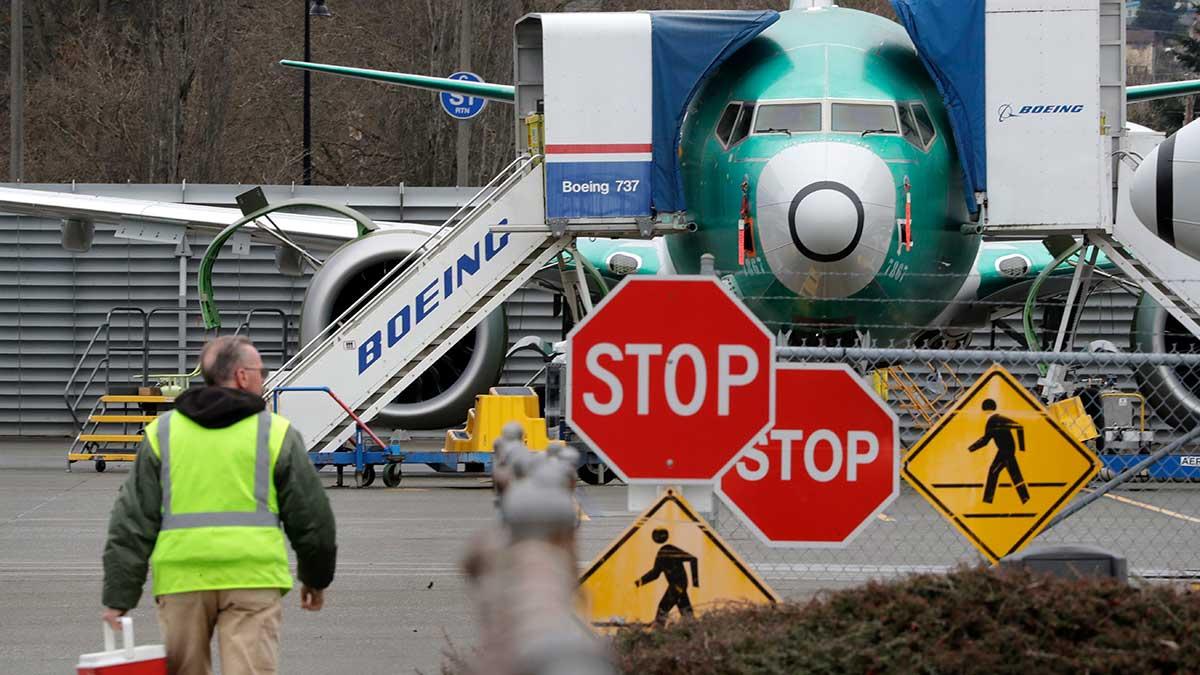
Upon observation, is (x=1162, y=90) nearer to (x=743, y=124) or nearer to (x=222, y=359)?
(x=743, y=124)

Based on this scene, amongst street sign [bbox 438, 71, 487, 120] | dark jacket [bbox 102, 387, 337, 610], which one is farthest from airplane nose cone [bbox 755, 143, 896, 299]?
street sign [bbox 438, 71, 487, 120]

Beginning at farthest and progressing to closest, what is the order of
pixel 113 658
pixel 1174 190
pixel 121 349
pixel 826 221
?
1. pixel 121 349
2. pixel 826 221
3. pixel 1174 190
4. pixel 113 658

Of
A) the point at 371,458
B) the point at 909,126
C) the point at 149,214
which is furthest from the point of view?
the point at 149,214

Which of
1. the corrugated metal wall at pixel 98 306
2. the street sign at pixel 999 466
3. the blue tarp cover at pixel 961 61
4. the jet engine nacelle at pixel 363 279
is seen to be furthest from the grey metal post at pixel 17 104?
the street sign at pixel 999 466

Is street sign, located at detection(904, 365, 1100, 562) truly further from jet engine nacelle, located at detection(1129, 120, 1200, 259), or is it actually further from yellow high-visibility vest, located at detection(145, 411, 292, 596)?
yellow high-visibility vest, located at detection(145, 411, 292, 596)

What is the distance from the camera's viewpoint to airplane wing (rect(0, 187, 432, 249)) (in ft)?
74.0

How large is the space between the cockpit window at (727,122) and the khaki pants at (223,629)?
10.9m

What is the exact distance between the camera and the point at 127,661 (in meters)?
5.85

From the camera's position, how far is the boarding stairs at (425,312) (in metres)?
17.6

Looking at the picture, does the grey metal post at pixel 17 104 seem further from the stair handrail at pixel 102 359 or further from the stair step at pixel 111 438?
the stair step at pixel 111 438

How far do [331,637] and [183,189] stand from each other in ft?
57.2

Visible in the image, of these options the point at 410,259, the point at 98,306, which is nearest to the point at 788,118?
the point at 410,259

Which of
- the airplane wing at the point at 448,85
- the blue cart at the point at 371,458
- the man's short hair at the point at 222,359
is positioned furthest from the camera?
the airplane wing at the point at 448,85

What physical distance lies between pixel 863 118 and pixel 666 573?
9.74m
